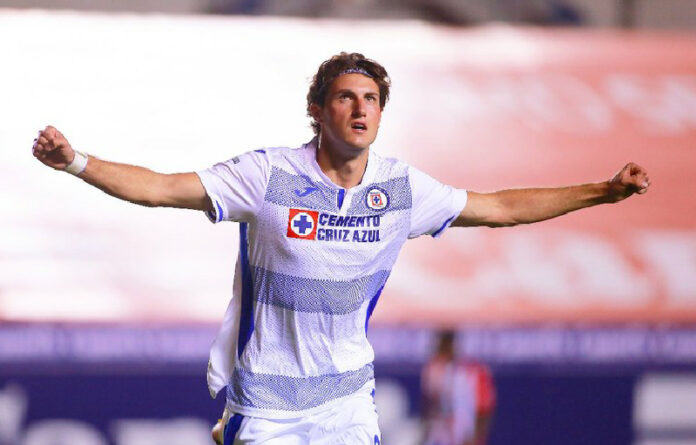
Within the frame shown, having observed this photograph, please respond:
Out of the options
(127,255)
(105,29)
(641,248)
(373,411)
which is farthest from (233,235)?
(373,411)

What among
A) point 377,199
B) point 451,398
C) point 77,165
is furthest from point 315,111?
point 451,398

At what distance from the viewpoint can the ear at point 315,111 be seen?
4574 millimetres

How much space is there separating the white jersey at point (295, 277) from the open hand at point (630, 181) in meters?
0.90

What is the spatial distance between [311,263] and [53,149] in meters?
1.04

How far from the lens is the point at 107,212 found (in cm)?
764

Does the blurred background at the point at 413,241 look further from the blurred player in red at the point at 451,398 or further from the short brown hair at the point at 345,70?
the short brown hair at the point at 345,70

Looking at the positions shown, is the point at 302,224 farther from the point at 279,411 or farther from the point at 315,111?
the point at 279,411

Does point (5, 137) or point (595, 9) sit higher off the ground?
point (595, 9)

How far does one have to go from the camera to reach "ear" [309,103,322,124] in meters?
4.57

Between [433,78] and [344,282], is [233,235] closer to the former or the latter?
[433,78]

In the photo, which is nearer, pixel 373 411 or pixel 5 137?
pixel 373 411

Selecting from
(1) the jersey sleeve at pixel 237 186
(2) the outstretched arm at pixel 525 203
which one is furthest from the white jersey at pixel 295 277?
(2) the outstretched arm at pixel 525 203

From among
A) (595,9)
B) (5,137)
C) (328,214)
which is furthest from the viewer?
(595,9)

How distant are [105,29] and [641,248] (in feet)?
12.9
